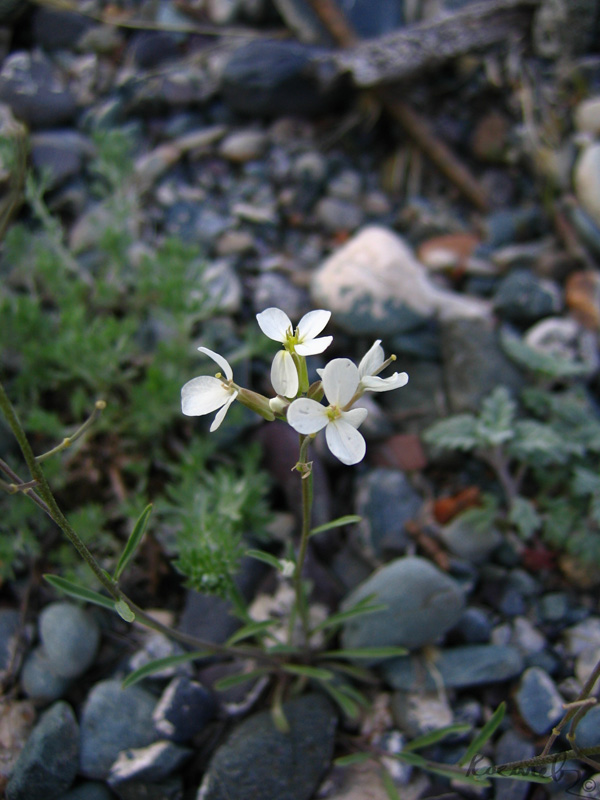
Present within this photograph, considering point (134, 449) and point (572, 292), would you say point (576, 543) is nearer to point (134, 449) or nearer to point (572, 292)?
point (572, 292)

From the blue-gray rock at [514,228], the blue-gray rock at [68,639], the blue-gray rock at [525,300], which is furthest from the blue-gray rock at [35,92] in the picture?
the blue-gray rock at [68,639]

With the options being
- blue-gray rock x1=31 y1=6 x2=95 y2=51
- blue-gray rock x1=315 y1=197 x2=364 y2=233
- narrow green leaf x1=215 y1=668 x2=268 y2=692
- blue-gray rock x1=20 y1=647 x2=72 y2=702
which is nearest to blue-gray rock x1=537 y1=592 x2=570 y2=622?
narrow green leaf x1=215 y1=668 x2=268 y2=692

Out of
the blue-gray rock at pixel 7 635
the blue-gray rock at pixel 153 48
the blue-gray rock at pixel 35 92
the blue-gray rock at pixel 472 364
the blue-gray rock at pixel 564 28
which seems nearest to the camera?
the blue-gray rock at pixel 7 635

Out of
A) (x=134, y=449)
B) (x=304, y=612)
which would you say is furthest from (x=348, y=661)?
(x=134, y=449)

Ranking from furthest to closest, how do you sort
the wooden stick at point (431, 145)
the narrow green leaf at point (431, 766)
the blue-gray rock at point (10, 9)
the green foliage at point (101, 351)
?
the blue-gray rock at point (10, 9) < the wooden stick at point (431, 145) < the green foliage at point (101, 351) < the narrow green leaf at point (431, 766)

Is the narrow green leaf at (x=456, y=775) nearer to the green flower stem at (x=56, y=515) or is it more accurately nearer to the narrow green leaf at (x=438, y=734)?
the narrow green leaf at (x=438, y=734)

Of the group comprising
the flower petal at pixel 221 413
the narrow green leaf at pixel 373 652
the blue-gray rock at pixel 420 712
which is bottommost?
the blue-gray rock at pixel 420 712
